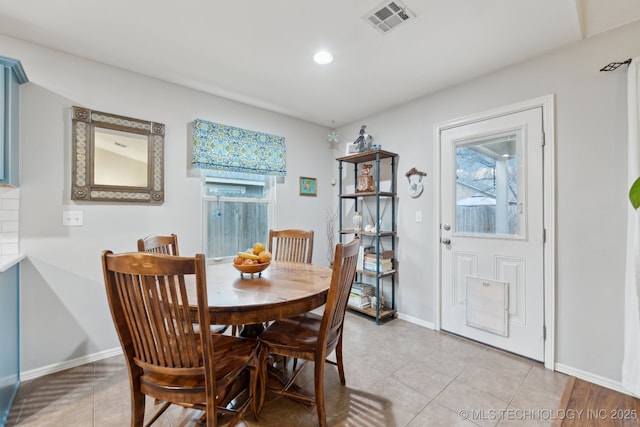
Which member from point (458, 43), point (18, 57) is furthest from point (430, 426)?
point (18, 57)

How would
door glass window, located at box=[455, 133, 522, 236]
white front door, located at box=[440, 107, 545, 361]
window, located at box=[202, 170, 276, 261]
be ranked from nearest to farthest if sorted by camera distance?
white front door, located at box=[440, 107, 545, 361], door glass window, located at box=[455, 133, 522, 236], window, located at box=[202, 170, 276, 261]

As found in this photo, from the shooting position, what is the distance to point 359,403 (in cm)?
177

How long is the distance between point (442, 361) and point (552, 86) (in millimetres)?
2333

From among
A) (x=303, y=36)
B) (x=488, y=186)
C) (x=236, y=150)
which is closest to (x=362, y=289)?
(x=488, y=186)

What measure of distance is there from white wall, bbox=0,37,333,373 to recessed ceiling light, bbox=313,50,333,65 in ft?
4.47

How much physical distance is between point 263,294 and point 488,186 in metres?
2.21

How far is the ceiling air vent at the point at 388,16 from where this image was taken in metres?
1.71

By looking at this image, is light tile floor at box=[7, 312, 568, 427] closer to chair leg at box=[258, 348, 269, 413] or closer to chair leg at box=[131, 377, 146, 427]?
chair leg at box=[258, 348, 269, 413]

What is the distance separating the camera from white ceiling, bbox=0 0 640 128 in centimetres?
173

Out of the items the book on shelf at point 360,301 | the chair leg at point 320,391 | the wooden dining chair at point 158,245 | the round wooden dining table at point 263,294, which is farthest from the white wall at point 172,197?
the chair leg at point 320,391


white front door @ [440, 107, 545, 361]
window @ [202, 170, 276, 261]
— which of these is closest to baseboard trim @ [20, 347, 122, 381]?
window @ [202, 170, 276, 261]

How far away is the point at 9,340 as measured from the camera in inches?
69.4

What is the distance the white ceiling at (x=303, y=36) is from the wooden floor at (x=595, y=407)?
2441 mm

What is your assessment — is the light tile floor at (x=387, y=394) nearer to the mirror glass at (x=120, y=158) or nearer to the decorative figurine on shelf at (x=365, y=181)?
the mirror glass at (x=120, y=158)
